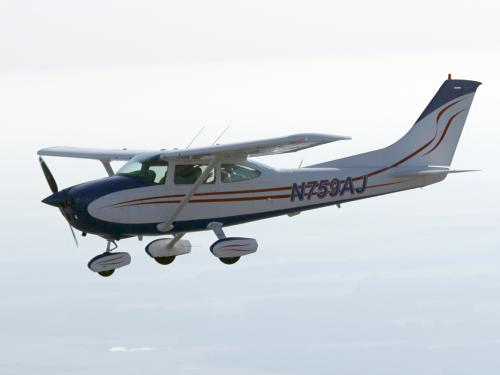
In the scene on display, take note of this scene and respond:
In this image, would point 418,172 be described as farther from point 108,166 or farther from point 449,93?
point 108,166

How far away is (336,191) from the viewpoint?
95.7 feet

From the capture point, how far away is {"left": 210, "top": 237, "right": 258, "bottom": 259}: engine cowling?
27141mm

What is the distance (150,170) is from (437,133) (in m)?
7.38

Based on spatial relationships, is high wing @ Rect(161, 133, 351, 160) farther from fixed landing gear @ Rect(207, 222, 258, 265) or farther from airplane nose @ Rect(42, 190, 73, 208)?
airplane nose @ Rect(42, 190, 73, 208)

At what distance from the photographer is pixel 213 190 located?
90.9ft

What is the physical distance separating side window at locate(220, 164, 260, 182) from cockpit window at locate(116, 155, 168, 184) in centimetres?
129

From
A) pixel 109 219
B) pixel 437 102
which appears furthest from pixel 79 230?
pixel 437 102

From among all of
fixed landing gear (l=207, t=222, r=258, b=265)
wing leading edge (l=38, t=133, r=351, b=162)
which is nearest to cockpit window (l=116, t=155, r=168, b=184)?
wing leading edge (l=38, t=133, r=351, b=162)

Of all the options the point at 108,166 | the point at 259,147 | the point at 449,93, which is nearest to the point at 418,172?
the point at 449,93

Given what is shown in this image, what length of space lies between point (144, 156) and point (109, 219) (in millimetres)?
1610

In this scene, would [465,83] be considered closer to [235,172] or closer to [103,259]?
[235,172]

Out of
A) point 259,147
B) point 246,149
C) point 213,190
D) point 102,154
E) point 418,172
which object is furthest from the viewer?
point 102,154

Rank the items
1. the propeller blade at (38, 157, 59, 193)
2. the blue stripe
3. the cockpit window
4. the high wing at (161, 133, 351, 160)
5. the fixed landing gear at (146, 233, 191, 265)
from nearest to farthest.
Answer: the high wing at (161, 133, 351, 160)
the cockpit window
the fixed landing gear at (146, 233, 191, 265)
the propeller blade at (38, 157, 59, 193)
the blue stripe

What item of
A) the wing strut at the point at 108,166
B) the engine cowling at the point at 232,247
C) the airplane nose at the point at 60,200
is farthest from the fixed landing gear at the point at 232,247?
the wing strut at the point at 108,166
